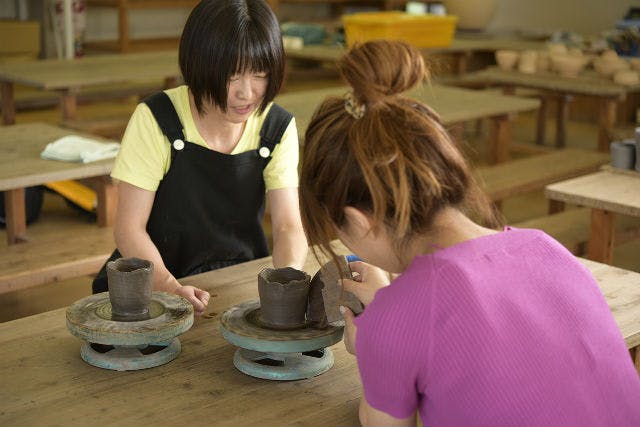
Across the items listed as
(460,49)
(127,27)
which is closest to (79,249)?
(460,49)

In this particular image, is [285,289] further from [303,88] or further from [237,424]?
[303,88]

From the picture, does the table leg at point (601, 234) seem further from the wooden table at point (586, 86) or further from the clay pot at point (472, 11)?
the clay pot at point (472, 11)

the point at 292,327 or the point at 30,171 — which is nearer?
the point at 292,327

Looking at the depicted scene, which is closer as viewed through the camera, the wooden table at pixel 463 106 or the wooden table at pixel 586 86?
the wooden table at pixel 463 106

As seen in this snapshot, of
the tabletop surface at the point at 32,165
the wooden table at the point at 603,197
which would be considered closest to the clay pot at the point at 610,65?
the wooden table at the point at 603,197

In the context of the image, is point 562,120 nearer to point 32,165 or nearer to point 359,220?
point 32,165

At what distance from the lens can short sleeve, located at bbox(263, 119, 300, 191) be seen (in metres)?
→ 2.33

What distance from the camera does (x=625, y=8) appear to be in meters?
8.75

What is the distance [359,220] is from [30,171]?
6.53 ft

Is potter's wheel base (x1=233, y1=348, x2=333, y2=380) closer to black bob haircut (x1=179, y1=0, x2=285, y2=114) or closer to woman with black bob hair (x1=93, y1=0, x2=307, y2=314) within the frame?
woman with black bob hair (x1=93, y1=0, x2=307, y2=314)

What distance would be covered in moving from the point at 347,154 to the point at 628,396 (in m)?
0.58

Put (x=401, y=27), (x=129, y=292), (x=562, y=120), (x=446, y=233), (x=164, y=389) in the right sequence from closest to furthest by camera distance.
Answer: (x=446, y=233)
(x=164, y=389)
(x=129, y=292)
(x=401, y=27)
(x=562, y=120)

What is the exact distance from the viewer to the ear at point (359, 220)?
1.35 m

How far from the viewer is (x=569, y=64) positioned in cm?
568
